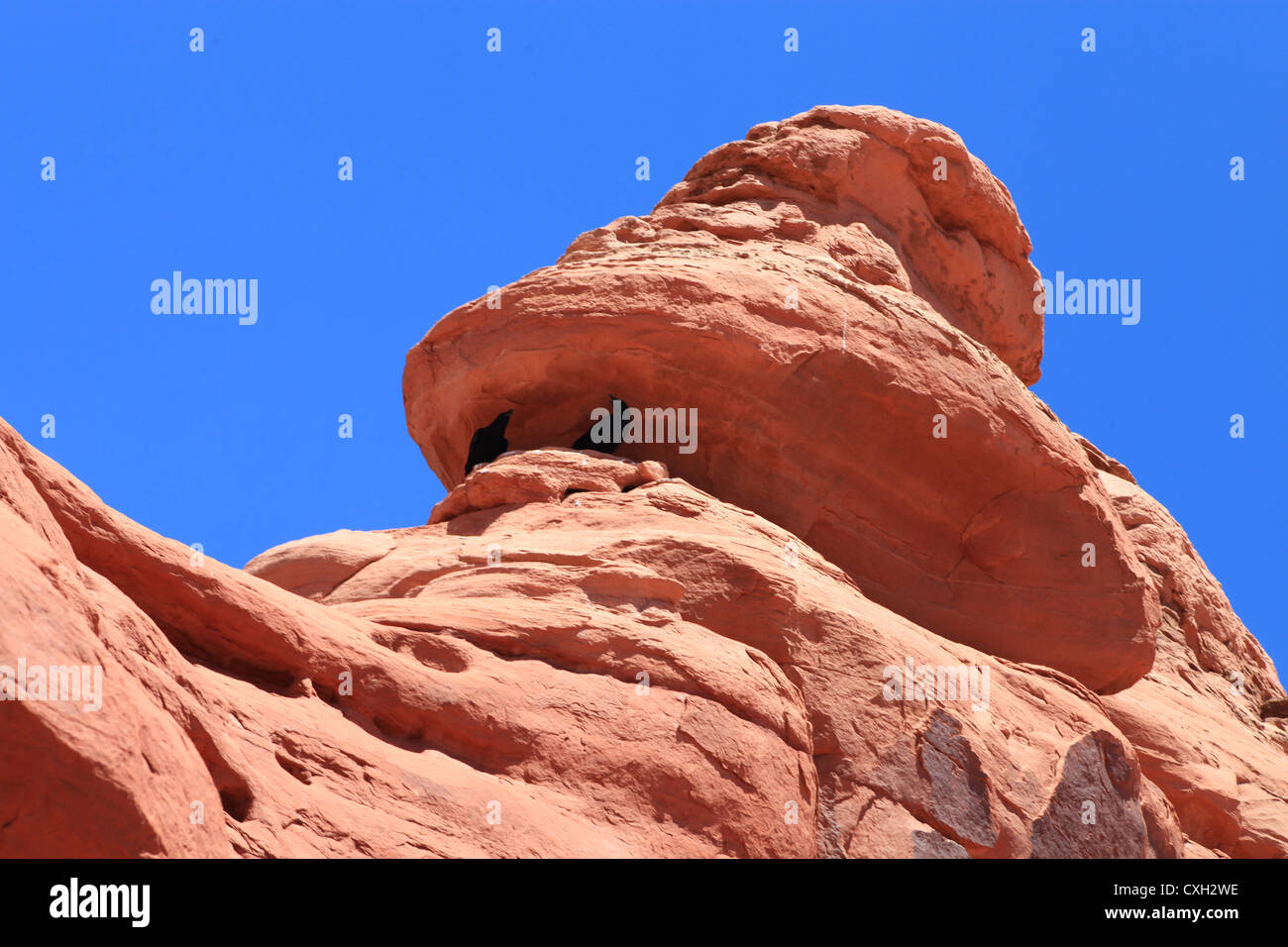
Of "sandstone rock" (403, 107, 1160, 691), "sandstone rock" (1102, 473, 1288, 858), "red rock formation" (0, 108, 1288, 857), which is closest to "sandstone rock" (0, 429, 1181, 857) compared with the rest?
"red rock formation" (0, 108, 1288, 857)

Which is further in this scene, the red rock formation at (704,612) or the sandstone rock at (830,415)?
the sandstone rock at (830,415)

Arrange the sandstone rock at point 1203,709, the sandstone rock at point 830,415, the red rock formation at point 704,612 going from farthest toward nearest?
the sandstone rock at point 1203,709
the sandstone rock at point 830,415
the red rock formation at point 704,612

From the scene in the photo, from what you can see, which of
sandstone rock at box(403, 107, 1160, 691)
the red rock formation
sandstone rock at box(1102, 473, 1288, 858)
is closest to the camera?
the red rock formation

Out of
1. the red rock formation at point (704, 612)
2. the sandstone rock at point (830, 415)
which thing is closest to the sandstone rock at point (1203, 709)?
the red rock formation at point (704, 612)

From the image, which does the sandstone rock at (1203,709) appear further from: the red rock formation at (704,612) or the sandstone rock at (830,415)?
the sandstone rock at (830,415)

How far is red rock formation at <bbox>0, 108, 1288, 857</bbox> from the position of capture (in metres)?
6.37

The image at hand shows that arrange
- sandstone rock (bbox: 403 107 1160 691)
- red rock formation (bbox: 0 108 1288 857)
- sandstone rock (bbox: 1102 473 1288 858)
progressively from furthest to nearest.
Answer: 1. sandstone rock (bbox: 1102 473 1288 858)
2. sandstone rock (bbox: 403 107 1160 691)
3. red rock formation (bbox: 0 108 1288 857)

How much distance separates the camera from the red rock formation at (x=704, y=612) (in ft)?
20.9

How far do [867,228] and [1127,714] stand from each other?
583 cm

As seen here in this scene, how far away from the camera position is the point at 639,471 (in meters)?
11.8

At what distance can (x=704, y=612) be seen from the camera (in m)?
9.84

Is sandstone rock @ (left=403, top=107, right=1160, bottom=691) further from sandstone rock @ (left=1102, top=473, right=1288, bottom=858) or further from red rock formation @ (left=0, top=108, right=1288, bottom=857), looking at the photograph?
sandstone rock @ (left=1102, top=473, right=1288, bottom=858)

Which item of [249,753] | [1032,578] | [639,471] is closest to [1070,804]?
[1032,578]

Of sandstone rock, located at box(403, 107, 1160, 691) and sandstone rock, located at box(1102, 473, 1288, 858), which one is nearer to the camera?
sandstone rock, located at box(403, 107, 1160, 691)
